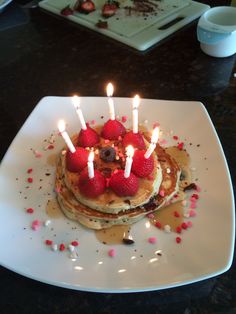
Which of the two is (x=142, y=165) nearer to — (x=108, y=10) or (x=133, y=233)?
(x=133, y=233)

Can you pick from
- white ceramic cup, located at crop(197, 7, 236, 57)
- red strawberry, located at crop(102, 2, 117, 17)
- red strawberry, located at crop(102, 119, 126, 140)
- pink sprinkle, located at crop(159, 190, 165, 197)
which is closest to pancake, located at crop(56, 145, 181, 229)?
pink sprinkle, located at crop(159, 190, 165, 197)

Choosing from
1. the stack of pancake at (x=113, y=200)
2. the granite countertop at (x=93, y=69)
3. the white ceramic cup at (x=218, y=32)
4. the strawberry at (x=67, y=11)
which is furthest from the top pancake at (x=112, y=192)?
the strawberry at (x=67, y=11)

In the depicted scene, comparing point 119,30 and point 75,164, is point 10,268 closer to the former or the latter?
point 75,164

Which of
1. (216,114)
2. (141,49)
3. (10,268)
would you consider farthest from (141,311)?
(141,49)

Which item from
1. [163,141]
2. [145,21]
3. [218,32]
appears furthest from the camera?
[145,21]

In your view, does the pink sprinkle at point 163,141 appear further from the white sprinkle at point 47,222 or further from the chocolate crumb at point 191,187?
the white sprinkle at point 47,222

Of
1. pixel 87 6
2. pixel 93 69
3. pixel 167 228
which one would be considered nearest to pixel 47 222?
pixel 167 228
